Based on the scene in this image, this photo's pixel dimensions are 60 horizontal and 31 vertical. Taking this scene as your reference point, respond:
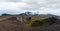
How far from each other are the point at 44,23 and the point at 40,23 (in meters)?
0.79

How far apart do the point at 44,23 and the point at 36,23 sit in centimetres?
137

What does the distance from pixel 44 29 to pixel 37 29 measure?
91 cm

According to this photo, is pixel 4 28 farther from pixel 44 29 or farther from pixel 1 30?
pixel 44 29

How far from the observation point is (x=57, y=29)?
2789cm

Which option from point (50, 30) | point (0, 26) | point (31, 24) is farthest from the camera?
point (31, 24)

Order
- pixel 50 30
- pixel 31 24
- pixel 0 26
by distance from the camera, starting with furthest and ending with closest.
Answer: pixel 31 24 < pixel 0 26 < pixel 50 30

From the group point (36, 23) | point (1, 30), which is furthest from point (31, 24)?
point (1, 30)

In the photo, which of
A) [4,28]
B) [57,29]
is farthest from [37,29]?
[4,28]

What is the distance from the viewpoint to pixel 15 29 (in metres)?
27.4

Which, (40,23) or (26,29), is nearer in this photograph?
(26,29)

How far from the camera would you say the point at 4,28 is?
1117 inches

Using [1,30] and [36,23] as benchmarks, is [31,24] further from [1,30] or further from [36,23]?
[1,30]

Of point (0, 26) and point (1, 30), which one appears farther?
point (0, 26)

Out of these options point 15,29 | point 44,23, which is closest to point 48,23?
point 44,23
